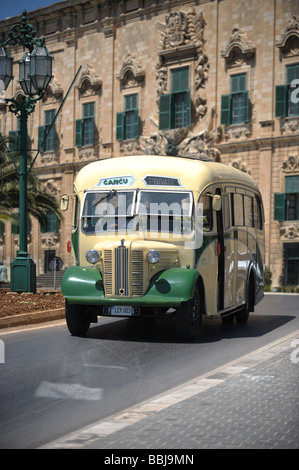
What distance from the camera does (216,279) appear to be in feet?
44.1

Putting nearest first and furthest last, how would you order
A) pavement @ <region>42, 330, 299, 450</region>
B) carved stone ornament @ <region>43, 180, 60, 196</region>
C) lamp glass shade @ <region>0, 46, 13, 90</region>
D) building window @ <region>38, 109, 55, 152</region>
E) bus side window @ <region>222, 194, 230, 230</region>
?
pavement @ <region>42, 330, 299, 450</region> → bus side window @ <region>222, 194, 230, 230</region> → lamp glass shade @ <region>0, 46, 13, 90</region> → carved stone ornament @ <region>43, 180, 60, 196</region> → building window @ <region>38, 109, 55, 152</region>

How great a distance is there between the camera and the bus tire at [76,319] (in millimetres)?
13094

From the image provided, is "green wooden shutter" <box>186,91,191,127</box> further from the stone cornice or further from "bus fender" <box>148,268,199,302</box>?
"bus fender" <box>148,268,199,302</box>

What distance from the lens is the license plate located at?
1254 cm

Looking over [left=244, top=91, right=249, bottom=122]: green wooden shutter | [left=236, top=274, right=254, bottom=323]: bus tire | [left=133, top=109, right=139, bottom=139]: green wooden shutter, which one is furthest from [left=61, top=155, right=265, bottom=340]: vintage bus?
[left=133, top=109, right=139, bottom=139]: green wooden shutter

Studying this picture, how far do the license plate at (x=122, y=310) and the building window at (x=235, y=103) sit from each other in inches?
1023

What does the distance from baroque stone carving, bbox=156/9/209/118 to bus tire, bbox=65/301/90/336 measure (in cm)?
2685

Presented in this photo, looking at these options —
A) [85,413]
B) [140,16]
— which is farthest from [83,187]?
[140,16]

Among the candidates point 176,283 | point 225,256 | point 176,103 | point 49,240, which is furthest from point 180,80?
point 176,283

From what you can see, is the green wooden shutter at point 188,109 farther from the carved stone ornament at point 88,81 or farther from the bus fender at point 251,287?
the bus fender at point 251,287

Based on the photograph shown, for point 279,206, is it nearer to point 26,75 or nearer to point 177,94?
point 177,94

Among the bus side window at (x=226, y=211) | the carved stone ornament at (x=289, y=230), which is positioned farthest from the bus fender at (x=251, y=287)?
the carved stone ornament at (x=289, y=230)
